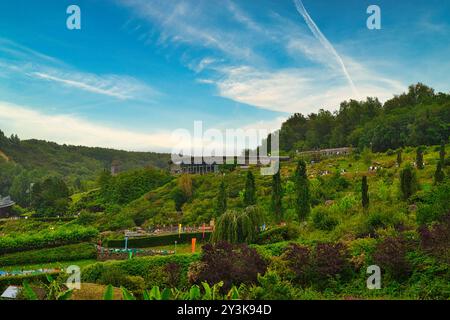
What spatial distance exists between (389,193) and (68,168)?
115364 millimetres

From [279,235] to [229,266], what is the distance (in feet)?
33.5

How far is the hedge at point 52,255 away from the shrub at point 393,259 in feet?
76.2

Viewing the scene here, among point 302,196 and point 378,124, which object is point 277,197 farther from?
point 378,124

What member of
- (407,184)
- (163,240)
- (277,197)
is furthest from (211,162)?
(407,184)

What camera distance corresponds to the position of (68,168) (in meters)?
130

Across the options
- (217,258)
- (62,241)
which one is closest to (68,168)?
(62,241)

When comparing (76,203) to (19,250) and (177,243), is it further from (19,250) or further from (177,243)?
(177,243)

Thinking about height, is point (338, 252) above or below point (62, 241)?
above

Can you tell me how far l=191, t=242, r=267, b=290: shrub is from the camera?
12.2 meters

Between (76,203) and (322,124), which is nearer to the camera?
(76,203)

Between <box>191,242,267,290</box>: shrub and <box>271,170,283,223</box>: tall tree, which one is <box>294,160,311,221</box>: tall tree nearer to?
<box>271,170,283,223</box>: tall tree

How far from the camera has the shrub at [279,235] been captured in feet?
73.3

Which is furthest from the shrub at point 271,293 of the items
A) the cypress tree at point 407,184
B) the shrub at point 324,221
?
the cypress tree at point 407,184

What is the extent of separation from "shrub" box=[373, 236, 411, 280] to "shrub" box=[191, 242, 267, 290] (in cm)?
341
